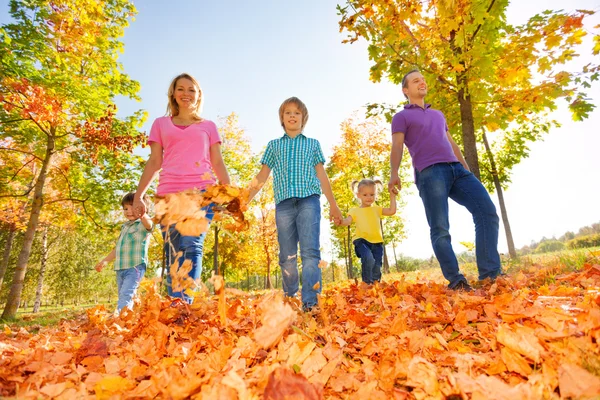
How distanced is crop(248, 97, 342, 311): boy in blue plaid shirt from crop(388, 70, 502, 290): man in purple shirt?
33.5 inches

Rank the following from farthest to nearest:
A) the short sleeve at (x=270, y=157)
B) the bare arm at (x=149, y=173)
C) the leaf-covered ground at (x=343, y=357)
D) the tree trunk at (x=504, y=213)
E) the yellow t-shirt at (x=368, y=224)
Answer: the tree trunk at (x=504, y=213) < the yellow t-shirt at (x=368, y=224) < the short sleeve at (x=270, y=157) < the bare arm at (x=149, y=173) < the leaf-covered ground at (x=343, y=357)

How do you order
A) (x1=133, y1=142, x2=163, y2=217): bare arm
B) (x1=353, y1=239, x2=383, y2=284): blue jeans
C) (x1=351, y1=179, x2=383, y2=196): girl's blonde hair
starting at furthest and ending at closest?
(x1=351, y1=179, x2=383, y2=196): girl's blonde hair < (x1=353, y1=239, x2=383, y2=284): blue jeans < (x1=133, y1=142, x2=163, y2=217): bare arm

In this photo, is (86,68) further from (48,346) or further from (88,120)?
(48,346)

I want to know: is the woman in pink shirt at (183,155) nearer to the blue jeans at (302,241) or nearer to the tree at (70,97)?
the blue jeans at (302,241)

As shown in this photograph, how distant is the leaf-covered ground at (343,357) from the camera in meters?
1.05

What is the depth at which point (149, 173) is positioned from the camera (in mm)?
3152

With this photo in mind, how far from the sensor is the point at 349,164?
18.1 meters

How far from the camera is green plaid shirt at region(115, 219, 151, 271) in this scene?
4.37m

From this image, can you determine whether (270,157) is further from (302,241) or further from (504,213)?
(504,213)

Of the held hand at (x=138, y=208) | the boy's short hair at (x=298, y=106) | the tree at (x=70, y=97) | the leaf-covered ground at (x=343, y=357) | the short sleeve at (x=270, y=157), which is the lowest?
the leaf-covered ground at (x=343, y=357)

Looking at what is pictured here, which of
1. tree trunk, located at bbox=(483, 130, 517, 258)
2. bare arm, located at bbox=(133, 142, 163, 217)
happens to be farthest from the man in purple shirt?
tree trunk, located at bbox=(483, 130, 517, 258)

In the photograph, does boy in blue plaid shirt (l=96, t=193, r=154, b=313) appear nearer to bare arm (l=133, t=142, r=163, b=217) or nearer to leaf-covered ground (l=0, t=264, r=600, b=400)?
bare arm (l=133, t=142, r=163, b=217)

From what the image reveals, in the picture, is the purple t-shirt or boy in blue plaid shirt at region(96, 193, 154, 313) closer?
the purple t-shirt

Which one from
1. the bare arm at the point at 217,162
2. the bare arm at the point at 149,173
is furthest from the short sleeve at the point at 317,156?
the bare arm at the point at 149,173
